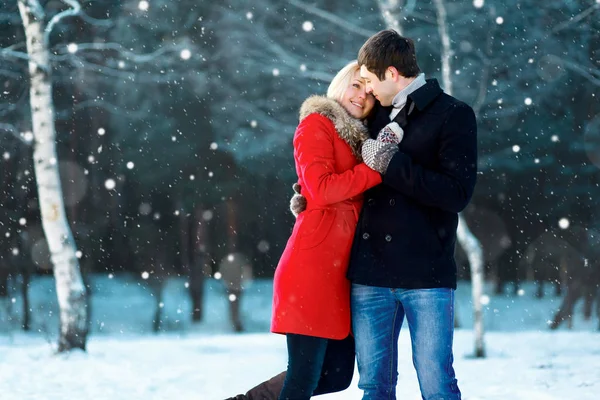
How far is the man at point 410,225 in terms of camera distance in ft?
8.90

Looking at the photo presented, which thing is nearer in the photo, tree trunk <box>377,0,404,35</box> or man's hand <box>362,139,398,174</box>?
man's hand <box>362,139,398,174</box>

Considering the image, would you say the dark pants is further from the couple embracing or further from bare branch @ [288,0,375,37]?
bare branch @ [288,0,375,37]

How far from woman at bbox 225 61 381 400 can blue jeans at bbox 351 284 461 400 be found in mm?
114

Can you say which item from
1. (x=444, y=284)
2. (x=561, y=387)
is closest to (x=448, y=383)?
(x=444, y=284)

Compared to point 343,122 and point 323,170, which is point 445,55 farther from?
point 323,170

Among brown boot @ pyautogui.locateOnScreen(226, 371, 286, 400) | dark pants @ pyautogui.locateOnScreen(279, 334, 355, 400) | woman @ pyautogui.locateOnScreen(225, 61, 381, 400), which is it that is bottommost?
brown boot @ pyautogui.locateOnScreen(226, 371, 286, 400)

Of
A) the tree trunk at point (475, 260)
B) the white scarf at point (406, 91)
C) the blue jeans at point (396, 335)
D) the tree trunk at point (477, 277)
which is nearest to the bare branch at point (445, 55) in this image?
the tree trunk at point (475, 260)

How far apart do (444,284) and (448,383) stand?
376 mm

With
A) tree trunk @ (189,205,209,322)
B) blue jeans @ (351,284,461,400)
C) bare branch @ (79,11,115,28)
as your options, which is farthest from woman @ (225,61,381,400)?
tree trunk @ (189,205,209,322)

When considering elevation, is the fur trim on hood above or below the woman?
above

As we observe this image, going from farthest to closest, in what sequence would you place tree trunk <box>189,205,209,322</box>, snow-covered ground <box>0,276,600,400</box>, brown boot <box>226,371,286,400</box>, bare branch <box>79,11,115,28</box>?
1. tree trunk <box>189,205,209,322</box>
2. bare branch <box>79,11,115,28</box>
3. snow-covered ground <box>0,276,600,400</box>
4. brown boot <box>226,371,286,400</box>

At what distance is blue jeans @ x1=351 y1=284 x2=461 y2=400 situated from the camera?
272 centimetres

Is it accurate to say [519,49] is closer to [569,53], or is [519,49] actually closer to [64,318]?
[569,53]

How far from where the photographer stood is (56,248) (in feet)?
25.8
